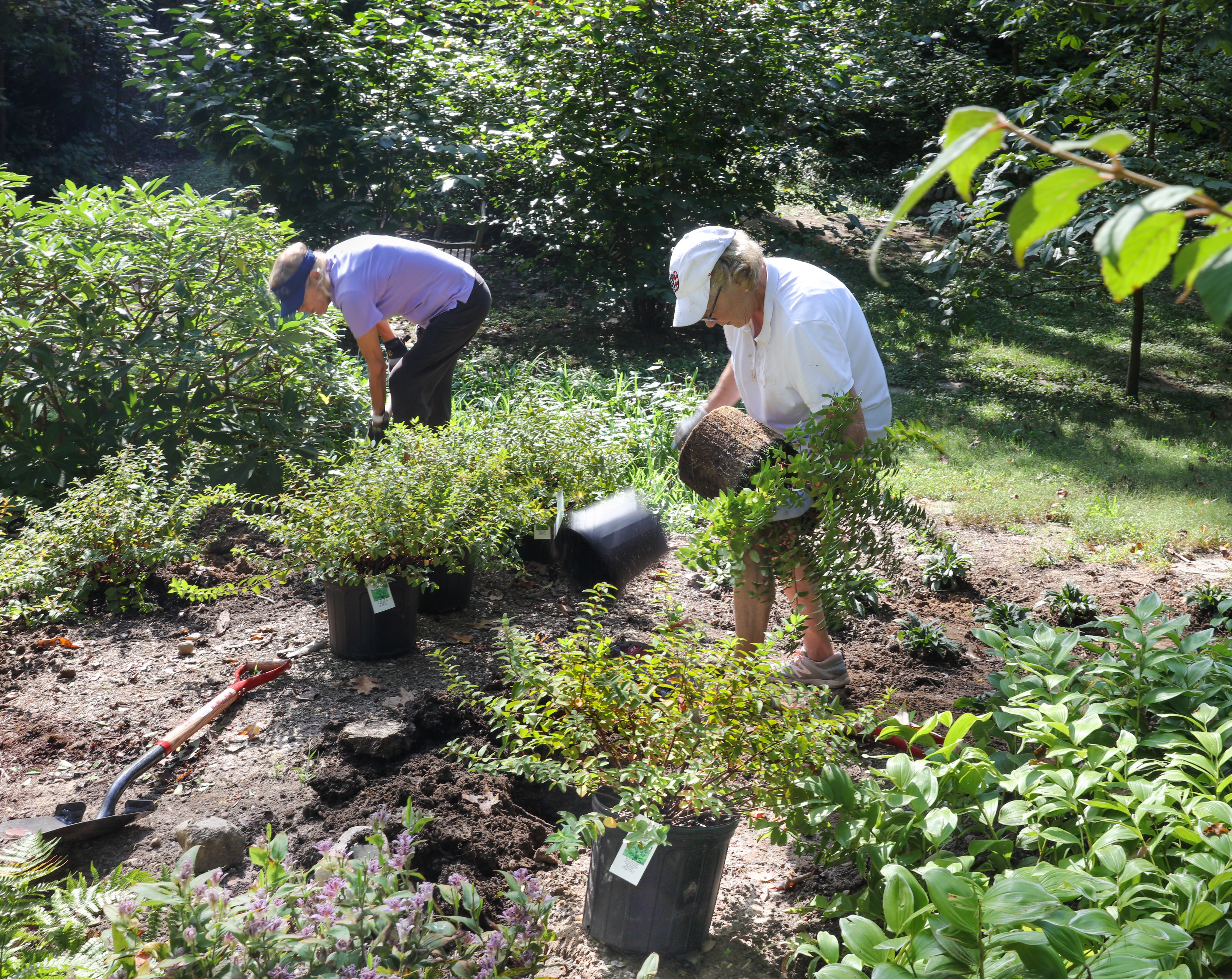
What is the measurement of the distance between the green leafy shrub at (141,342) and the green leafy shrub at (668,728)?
254 cm

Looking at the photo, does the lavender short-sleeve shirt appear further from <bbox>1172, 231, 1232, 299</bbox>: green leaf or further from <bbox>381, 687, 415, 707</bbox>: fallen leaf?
<bbox>1172, 231, 1232, 299</bbox>: green leaf

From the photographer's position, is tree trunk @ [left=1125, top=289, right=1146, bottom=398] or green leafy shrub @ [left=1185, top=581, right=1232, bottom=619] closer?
green leafy shrub @ [left=1185, top=581, right=1232, bottom=619]

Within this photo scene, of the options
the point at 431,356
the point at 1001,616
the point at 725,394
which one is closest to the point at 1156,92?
the point at 1001,616

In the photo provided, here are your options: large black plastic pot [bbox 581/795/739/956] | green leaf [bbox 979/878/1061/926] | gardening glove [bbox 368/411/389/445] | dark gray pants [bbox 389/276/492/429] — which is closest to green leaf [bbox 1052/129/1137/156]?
green leaf [bbox 979/878/1061/926]

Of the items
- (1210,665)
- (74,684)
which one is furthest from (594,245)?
(1210,665)

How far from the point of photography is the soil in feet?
8.05

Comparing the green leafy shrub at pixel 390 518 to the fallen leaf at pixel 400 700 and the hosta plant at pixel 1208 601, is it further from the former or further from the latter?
the hosta plant at pixel 1208 601

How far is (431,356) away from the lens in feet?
17.3

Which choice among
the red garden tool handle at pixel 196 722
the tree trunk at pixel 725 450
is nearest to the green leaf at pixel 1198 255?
the tree trunk at pixel 725 450

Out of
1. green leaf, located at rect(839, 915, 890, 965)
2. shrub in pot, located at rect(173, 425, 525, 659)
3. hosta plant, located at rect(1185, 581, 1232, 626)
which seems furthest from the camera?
hosta plant, located at rect(1185, 581, 1232, 626)

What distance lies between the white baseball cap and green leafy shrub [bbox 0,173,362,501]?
7.24ft

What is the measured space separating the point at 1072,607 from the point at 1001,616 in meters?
0.31

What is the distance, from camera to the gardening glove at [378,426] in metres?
5.02

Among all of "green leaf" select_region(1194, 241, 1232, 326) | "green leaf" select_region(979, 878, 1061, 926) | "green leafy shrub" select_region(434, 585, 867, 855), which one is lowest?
"green leafy shrub" select_region(434, 585, 867, 855)
